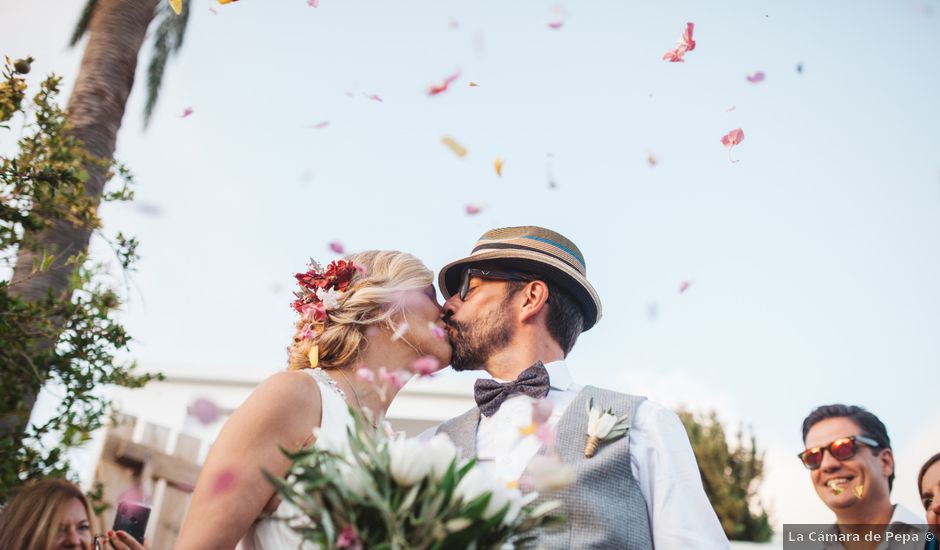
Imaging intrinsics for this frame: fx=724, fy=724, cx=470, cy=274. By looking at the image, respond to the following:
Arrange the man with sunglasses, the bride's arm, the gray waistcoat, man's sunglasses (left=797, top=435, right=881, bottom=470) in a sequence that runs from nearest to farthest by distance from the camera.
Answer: the bride's arm < the gray waistcoat < the man with sunglasses < man's sunglasses (left=797, top=435, right=881, bottom=470)

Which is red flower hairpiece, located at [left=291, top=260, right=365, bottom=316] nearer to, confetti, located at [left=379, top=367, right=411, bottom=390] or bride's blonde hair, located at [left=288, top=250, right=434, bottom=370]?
bride's blonde hair, located at [left=288, top=250, right=434, bottom=370]

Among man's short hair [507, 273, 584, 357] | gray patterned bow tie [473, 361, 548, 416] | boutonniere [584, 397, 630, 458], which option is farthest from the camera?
man's short hair [507, 273, 584, 357]

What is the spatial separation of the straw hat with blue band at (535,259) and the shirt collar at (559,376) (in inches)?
17.2

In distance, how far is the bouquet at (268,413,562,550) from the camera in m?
1.40

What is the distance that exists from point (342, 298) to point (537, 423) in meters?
1.06

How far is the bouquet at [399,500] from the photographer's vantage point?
140 cm

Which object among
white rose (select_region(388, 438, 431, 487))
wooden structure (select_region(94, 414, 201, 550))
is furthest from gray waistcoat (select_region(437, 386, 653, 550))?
wooden structure (select_region(94, 414, 201, 550))

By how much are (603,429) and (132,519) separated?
2107 millimetres

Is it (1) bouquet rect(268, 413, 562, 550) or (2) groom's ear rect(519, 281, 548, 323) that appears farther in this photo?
(2) groom's ear rect(519, 281, 548, 323)

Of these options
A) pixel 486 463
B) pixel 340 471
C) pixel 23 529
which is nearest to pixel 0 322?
pixel 23 529

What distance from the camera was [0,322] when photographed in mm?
3160

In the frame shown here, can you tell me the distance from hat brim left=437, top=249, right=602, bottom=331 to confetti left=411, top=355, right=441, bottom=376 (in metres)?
0.50

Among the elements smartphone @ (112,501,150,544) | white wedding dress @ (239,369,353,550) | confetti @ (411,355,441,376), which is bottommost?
smartphone @ (112,501,150,544)

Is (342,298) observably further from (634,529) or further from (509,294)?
(634,529)
